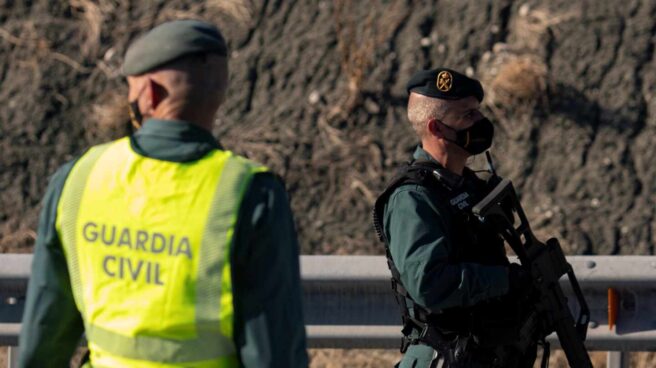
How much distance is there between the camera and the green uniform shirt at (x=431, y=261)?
12.3 feet

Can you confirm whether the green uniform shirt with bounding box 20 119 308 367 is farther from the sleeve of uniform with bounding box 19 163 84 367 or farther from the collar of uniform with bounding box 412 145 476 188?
the collar of uniform with bounding box 412 145 476 188

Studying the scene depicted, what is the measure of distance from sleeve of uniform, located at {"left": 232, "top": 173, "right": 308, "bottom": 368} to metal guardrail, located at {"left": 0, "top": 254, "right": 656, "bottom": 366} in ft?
7.49

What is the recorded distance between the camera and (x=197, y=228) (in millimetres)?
2617

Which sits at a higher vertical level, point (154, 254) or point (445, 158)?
point (154, 254)

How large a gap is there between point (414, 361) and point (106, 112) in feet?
12.8

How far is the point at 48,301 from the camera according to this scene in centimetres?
273

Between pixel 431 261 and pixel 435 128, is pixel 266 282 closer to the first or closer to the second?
pixel 431 261

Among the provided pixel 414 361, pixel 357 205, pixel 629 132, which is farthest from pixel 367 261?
pixel 629 132

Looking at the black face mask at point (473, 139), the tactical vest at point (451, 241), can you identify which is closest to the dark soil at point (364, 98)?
the black face mask at point (473, 139)

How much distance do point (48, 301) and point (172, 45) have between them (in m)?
0.62

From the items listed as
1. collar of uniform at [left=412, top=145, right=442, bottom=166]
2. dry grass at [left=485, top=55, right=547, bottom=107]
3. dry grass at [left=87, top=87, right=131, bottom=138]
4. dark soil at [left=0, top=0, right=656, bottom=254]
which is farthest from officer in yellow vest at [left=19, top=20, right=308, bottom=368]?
dry grass at [left=87, top=87, right=131, bottom=138]

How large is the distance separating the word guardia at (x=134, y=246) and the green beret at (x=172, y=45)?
0.35 m

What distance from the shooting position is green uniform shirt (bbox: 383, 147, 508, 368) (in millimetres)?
3761

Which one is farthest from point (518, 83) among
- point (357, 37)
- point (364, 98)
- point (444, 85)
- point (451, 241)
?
point (451, 241)
